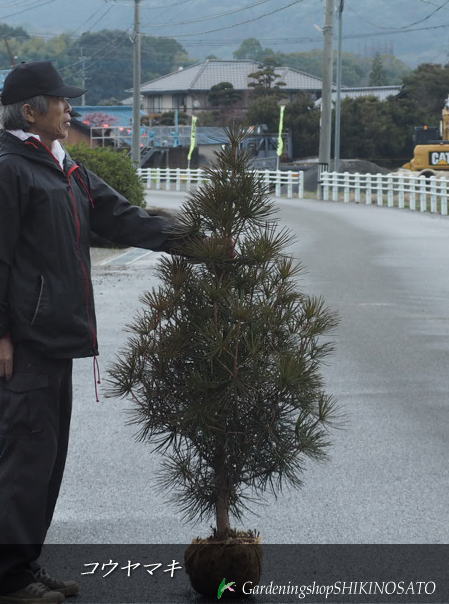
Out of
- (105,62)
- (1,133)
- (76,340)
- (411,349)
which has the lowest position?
(411,349)

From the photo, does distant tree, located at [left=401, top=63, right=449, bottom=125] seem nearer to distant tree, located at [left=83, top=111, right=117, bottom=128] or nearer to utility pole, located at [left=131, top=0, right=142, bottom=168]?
distant tree, located at [left=83, top=111, right=117, bottom=128]

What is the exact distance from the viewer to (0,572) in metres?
4.09

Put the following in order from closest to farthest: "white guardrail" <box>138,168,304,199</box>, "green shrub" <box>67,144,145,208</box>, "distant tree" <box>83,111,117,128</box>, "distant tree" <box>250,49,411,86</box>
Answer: "green shrub" <box>67,144,145,208</box>
"white guardrail" <box>138,168,304,199</box>
"distant tree" <box>83,111,117,128</box>
"distant tree" <box>250,49,411,86</box>

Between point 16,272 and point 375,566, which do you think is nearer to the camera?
point 16,272

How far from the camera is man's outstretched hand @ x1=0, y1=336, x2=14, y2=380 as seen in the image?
A: 4074mm

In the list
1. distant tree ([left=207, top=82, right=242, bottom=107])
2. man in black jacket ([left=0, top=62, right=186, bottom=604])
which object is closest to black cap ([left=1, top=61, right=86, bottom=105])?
man in black jacket ([left=0, top=62, right=186, bottom=604])

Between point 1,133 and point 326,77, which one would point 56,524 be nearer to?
point 1,133

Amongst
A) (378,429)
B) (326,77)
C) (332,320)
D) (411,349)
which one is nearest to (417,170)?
(326,77)

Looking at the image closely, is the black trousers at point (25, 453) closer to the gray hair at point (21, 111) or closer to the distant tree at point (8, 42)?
the gray hair at point (21, 111)

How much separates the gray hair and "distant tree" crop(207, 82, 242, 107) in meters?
75.8

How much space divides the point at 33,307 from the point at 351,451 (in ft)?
10.3

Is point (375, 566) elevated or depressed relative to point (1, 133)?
depressed

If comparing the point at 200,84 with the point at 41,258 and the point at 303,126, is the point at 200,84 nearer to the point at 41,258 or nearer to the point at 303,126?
the point at 303,126

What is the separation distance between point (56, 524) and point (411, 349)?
5486 millimetres
